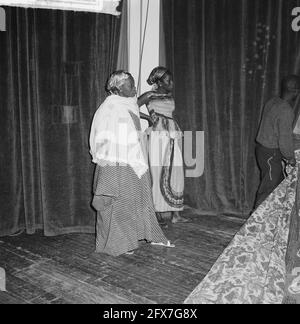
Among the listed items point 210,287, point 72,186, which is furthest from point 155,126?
point 210,287

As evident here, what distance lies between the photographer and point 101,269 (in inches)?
109

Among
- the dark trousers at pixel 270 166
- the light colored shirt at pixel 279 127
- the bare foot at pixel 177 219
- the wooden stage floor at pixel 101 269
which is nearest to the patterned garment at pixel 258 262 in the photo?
the wooden stage floor at pixel 101 269

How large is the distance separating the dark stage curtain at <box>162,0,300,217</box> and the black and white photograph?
0.05ft

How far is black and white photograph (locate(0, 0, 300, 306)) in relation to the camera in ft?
7.65

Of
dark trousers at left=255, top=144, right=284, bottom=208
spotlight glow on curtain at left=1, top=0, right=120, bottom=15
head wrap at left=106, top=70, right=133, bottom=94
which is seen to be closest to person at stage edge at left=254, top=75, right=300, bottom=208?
dark trousers at left=255, top=144, right=284, bottom=208

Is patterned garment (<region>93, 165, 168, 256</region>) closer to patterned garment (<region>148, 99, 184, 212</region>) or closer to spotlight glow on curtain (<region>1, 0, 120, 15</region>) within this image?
patterned garment (<region>148, 99, 184, 212</region>)

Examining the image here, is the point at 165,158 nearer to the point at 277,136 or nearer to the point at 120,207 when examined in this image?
the point at 120,207

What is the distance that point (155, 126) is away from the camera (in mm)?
3473

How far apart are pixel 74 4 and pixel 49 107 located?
847 mm

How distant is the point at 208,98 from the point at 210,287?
92.2 inches

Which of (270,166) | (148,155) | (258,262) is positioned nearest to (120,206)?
(148,155)
